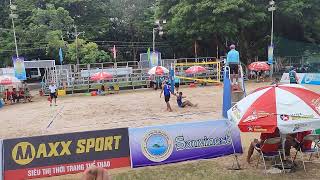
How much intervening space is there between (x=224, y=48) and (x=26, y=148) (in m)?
40.9

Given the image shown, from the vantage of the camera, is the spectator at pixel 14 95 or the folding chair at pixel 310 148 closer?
the folding chair at pixel 310 148

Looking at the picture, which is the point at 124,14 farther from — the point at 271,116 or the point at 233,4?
the point at 271,116

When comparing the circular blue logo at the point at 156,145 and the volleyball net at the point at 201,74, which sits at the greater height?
the volleyball net at the point at 201,74

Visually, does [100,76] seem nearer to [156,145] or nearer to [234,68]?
[234,68]

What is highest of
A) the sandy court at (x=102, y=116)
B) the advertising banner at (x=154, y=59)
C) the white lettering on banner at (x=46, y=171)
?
the advertising banner at (x=154, y=59)

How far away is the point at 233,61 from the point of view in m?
16.8

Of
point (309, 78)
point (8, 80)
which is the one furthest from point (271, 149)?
point (309, 78)

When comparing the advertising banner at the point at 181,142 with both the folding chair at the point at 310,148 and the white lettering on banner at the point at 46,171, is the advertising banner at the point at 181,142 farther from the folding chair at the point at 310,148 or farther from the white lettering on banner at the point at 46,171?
the white lettering on banner at the point at 46,171

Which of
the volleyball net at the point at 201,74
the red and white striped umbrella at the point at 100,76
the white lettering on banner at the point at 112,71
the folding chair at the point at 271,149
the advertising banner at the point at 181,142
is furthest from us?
the volleyball net at the point at 201,74

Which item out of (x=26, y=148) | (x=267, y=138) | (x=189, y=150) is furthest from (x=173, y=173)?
(x=26, y=148)

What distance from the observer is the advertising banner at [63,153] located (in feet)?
34.3

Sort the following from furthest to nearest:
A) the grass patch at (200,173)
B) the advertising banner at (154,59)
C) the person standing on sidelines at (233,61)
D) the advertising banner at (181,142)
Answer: the advertising banner at (154,59) < the person standing on sidelines at (233,61) < the advertising banner at (181,142) < the grass patch at (200,173)

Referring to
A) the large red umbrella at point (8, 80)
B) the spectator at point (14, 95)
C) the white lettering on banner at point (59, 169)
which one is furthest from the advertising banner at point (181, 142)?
the spectator at point (14, 95)

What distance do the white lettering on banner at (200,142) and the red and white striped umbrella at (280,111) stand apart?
1.54 metres
